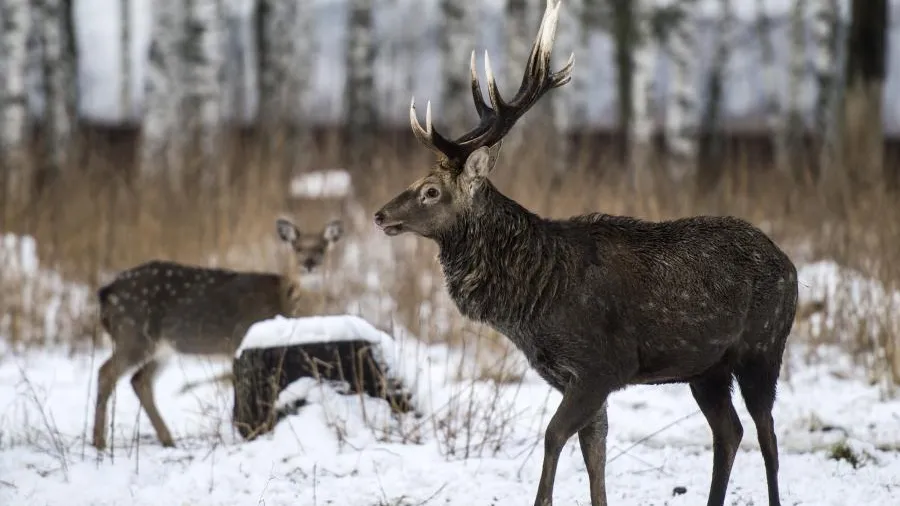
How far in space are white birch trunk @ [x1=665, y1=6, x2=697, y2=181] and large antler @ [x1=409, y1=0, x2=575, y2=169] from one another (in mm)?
9995

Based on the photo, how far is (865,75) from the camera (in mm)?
12602

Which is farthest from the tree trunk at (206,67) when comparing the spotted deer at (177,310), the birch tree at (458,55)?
the spotted deer at (177,310)

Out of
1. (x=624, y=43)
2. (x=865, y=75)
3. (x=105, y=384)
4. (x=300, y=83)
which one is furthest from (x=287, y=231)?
(x=624, y=43)

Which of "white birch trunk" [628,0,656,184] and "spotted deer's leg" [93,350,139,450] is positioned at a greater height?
"white birch trunk" [628,0,656,184]

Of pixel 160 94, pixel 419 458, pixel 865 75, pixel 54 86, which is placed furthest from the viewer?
pixel 54 86

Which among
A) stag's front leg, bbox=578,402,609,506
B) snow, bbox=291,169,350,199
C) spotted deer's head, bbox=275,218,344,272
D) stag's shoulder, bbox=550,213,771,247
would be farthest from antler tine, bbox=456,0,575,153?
snow, bbox=291,169,350,199

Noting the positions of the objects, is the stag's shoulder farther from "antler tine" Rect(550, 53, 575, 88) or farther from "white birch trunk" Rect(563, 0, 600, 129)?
"white birch trunk" Rect(563, 0, 600, 129)

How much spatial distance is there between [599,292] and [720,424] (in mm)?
856

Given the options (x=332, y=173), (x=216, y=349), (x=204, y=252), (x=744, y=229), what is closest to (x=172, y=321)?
(x=216, y=349)

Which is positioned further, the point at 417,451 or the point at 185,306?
the point at 185,306

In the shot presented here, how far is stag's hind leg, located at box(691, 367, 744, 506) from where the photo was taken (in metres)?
5.02

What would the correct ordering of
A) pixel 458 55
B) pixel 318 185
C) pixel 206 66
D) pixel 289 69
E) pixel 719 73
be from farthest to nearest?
1. pixel 719 73
2. pixel 289 69
3. pixel 458 55
4. pixel 206 66
5. pixel 318 185

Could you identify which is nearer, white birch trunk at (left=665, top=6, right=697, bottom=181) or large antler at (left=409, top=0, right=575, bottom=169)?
large antler at (left=409, top=0, right=575, bottom=169)

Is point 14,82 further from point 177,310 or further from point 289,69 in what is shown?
point 177,310
